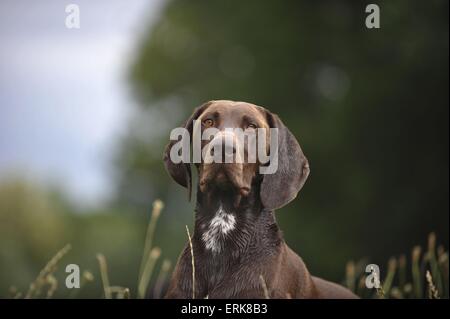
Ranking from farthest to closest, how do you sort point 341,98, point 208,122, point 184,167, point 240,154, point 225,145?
point 341,98, point 184,167, point 208,122, point 240,154, point 225,145

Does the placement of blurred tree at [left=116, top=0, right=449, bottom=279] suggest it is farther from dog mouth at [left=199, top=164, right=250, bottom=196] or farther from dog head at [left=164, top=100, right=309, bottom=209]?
dog mouth at [left=199, top=164, right=250, bottom=196]

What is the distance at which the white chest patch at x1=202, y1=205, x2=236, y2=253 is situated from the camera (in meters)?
5.73

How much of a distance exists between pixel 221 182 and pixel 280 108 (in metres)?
18.5

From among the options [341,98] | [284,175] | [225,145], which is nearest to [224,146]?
[225,145]

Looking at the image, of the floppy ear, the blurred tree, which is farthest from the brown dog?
the blurred tree

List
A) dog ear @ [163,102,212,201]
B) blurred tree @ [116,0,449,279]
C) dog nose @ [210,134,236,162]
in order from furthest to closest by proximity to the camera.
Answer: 1. blurred tree @ [116,0,449,279]
2. dog ear @ [163,102,212,201]
3. dog nose @ [210,134,236,162]

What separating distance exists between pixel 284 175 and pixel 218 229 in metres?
0.66

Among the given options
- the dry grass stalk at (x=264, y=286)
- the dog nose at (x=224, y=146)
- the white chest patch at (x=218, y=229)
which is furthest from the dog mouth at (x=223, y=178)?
the dry grass stalk at (x=264, y=286)

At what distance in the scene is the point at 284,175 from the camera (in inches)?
226

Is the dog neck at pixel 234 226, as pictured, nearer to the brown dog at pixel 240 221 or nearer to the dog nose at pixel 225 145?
the brown dog at pixel 240 221

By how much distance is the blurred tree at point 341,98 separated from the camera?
19172 mm

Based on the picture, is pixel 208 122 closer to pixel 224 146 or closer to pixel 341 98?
pixel 224 146

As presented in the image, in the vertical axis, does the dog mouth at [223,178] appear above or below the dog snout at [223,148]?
below
